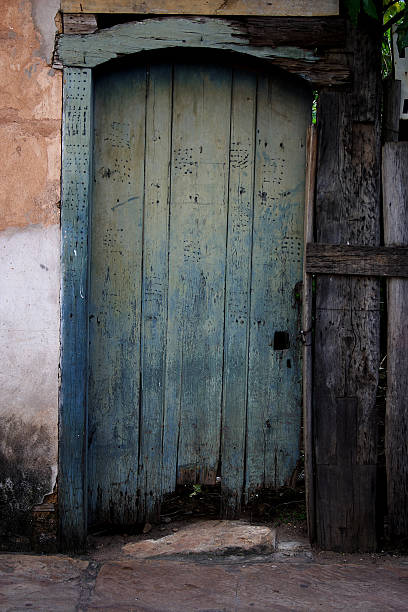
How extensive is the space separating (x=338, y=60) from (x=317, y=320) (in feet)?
4.07

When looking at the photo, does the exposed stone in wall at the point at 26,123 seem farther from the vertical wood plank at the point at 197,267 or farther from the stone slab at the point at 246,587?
the stone slab at the point at 246,587

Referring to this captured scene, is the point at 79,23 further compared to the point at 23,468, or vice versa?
the point at 23,468

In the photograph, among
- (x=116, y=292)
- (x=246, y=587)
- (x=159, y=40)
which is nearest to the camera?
(x=246, y=587)

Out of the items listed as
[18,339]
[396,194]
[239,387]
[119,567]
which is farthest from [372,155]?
[119,567]

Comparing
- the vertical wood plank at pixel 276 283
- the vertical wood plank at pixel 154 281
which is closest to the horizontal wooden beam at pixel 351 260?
the vertical wood plank at pixel 276 283

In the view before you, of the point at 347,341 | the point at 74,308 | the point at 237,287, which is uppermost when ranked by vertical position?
the point at 237,287

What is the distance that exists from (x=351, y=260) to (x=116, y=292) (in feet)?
3.85

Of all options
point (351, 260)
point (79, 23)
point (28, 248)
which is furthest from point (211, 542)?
point (79, 23)

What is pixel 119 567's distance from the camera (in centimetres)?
279

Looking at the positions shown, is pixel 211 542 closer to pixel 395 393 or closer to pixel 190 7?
pixel 395 393

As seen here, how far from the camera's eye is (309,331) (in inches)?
117

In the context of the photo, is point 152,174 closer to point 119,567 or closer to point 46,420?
point 46,420

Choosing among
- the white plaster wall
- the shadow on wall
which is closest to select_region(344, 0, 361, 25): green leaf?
the white plaster wall

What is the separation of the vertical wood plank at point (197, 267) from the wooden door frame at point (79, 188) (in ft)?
0.78
